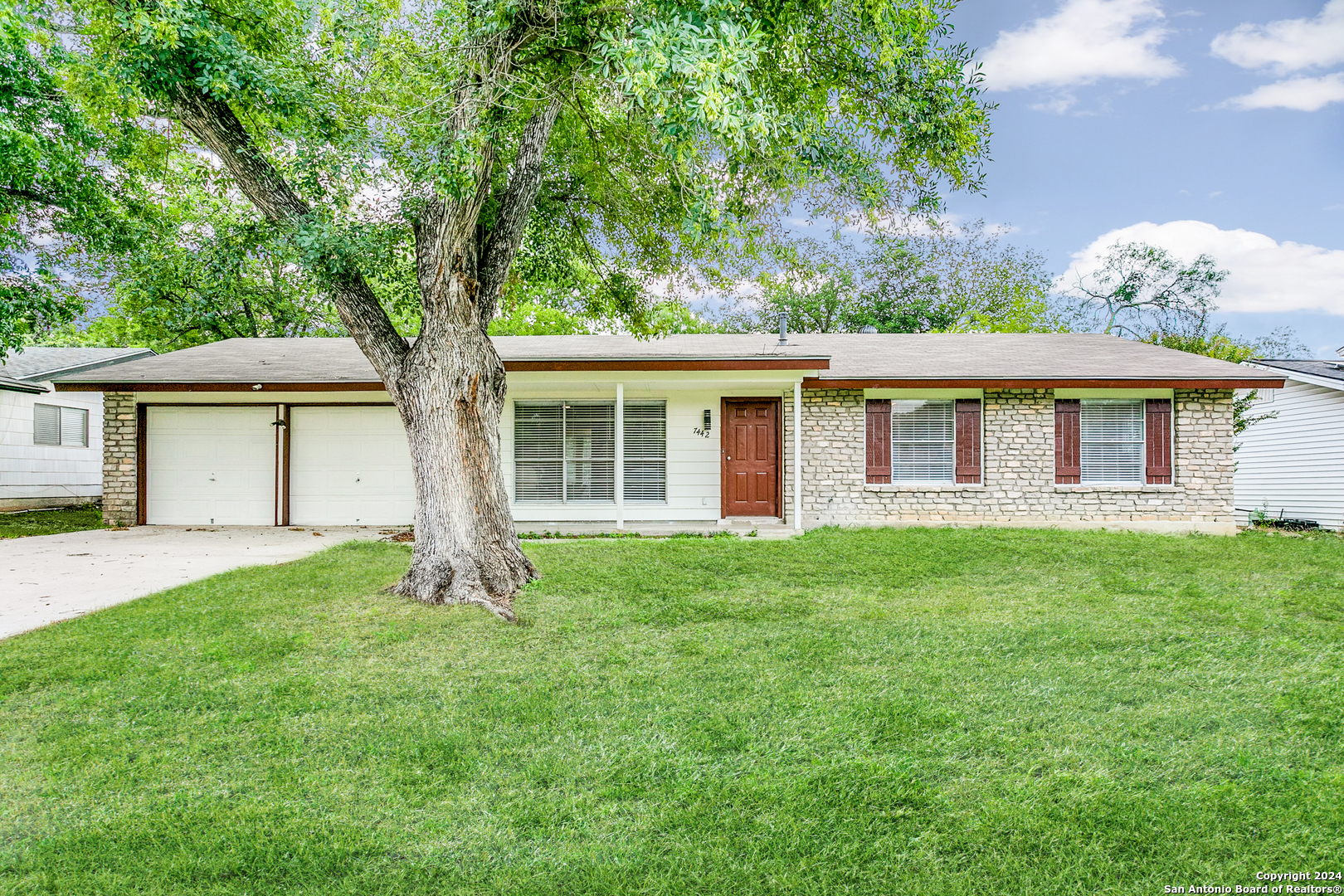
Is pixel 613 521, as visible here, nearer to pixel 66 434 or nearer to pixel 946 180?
pixel 946 180

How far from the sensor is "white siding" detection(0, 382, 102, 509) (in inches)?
547

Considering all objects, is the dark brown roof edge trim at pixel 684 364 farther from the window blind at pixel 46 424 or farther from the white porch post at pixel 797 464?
the window blind at pixel 46 424

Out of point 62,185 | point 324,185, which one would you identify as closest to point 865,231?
point 324,185

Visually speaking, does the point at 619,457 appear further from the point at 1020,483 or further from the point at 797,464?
the point at 1020,483

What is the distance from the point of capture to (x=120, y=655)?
428 centimetres

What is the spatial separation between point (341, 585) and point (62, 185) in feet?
24.9

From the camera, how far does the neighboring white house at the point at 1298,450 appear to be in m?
11.9

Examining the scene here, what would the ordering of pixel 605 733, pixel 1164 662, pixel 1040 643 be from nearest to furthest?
pixel 605 733, pixel 1164 662, pixel 1040 643

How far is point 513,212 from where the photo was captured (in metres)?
6.26

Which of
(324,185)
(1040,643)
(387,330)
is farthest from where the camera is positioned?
(324,185)

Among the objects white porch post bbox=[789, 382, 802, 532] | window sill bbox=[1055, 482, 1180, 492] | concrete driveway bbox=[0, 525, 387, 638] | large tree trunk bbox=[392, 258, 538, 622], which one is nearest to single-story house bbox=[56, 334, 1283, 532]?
window sill bbox=[1055, 482, 1180, 492]

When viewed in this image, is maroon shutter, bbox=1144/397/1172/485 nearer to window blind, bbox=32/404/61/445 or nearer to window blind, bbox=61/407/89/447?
window blind, bbox=32/404/61/445

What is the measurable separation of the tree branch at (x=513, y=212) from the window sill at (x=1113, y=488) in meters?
9.15

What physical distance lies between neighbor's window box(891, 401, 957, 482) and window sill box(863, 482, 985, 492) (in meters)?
0.08
